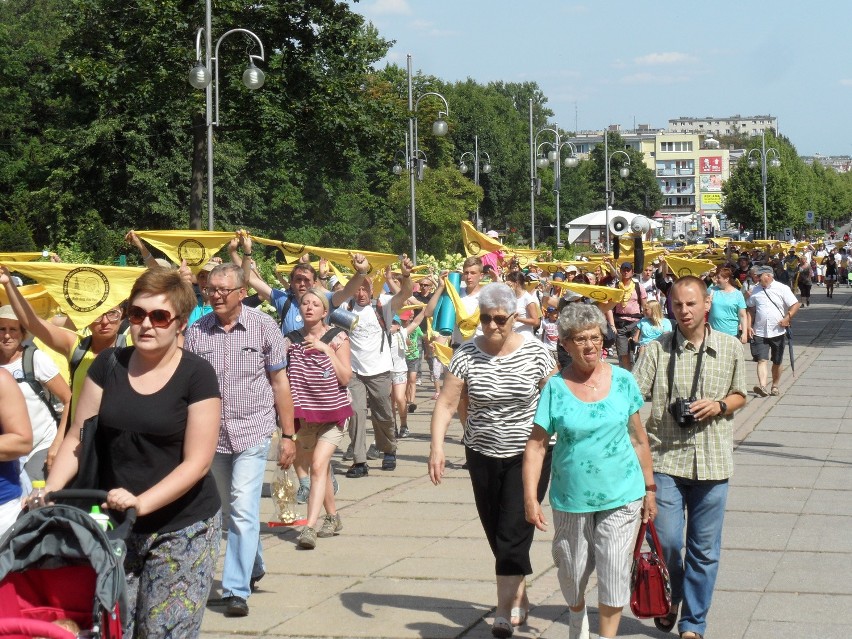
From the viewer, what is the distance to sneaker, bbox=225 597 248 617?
6773 millimetres

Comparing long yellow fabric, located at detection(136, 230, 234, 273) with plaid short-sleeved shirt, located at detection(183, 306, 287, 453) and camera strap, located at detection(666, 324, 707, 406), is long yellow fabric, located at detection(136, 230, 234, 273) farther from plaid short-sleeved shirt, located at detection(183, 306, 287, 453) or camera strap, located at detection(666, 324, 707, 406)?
camera strap, located at detection(666, 324, 707, 406)

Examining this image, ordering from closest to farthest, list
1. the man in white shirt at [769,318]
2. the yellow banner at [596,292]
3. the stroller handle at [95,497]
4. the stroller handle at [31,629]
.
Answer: the stroller handle at [31,629] < the stroller handle at [95,497] < the man in white shirt at [769,318] < the yellow banner at [596,292]

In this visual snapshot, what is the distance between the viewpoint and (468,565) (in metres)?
7.98

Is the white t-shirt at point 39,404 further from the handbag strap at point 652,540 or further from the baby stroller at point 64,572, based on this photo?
the handbag strap at point 652,540

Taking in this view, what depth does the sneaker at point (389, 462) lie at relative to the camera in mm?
12023

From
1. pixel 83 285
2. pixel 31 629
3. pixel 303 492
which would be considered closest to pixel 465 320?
pixel 303 492

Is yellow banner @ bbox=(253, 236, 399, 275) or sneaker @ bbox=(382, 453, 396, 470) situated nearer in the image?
sneaker @ bbox=(382, 453, 396, 470)

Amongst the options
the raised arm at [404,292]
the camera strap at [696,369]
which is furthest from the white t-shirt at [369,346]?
the camera strap at [696,369]

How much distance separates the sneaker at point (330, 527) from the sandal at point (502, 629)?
2.75m

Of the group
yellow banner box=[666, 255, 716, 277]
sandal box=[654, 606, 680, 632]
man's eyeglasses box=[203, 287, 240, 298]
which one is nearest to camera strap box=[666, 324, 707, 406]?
sandal box=[654, 606, 680, 632]

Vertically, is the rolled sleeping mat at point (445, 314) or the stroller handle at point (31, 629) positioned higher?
the rolled sleeping mat at point (445, 314)

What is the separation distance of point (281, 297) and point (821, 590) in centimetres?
468

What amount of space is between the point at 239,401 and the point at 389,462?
5218 mm

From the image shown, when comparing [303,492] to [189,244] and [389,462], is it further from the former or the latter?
[189,244]
